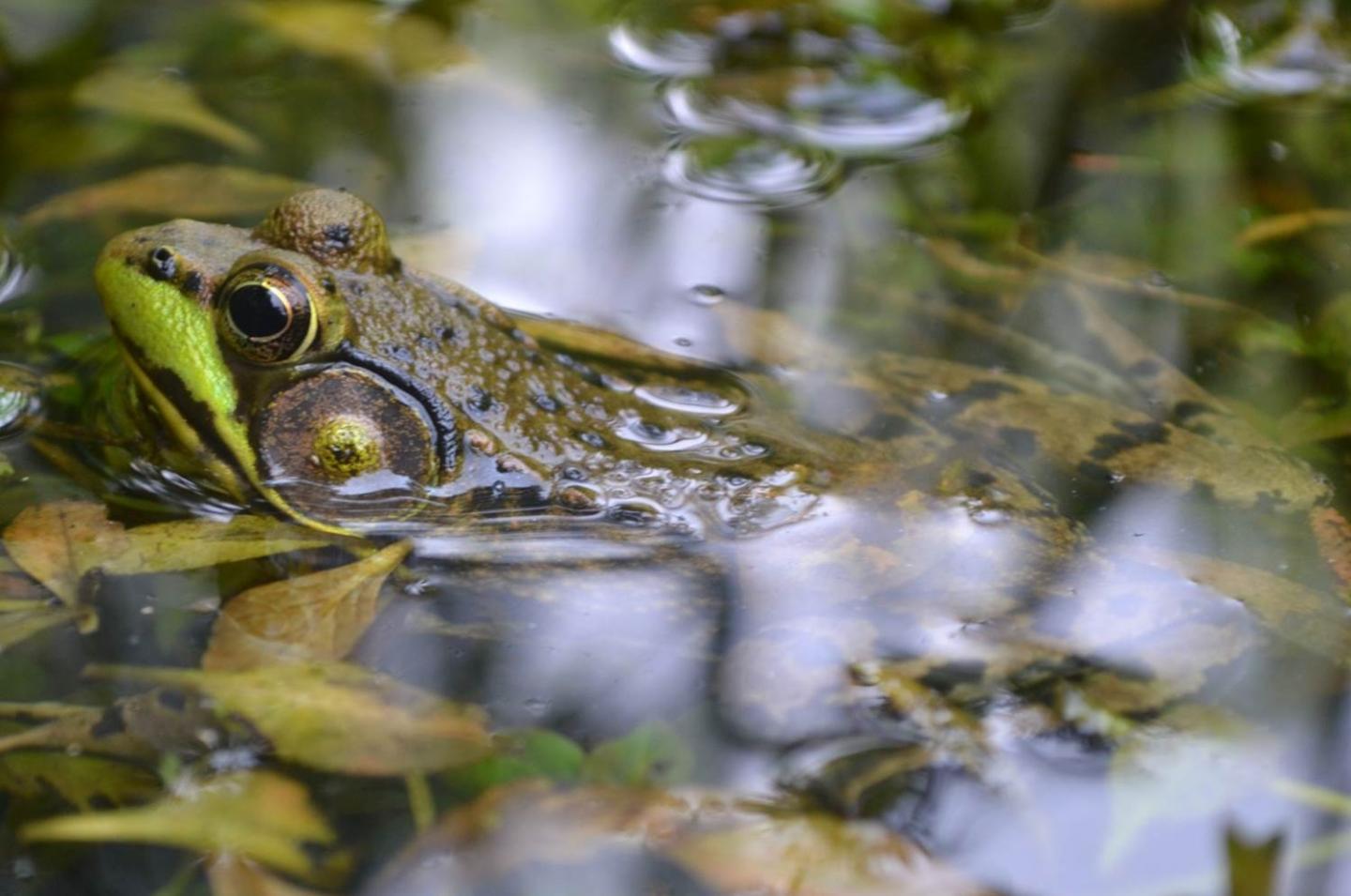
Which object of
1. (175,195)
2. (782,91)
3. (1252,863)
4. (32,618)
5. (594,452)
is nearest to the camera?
(1252,863)

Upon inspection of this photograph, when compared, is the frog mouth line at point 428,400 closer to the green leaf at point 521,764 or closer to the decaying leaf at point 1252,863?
the green leaf at point 521,764

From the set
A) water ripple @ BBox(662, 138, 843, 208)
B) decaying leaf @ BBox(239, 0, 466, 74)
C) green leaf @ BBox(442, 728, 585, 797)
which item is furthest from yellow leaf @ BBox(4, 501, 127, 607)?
decaying leaf @ BBox(239, 0, 466, 74)

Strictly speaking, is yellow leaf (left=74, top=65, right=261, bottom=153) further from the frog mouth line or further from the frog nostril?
the frog mouth line

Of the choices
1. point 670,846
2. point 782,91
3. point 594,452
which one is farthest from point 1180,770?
point 782,91

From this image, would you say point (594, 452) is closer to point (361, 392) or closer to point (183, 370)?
point (361, 392)

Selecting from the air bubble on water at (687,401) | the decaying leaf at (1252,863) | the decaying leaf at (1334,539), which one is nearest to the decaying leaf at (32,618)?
the air bubble on water at (687,401)

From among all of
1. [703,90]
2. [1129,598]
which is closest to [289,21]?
[703,90]

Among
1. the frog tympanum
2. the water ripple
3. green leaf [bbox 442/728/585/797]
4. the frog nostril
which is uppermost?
the frog nostril

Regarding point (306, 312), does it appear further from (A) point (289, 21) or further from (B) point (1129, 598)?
(A) point (289, 21)
